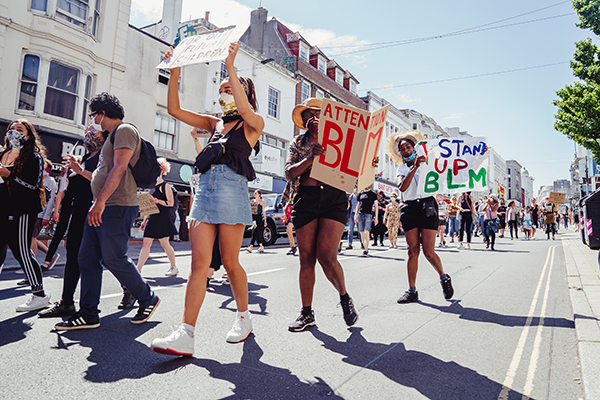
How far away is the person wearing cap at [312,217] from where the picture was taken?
340 centimetres

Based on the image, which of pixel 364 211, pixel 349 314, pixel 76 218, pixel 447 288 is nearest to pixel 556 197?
pixel 364 211

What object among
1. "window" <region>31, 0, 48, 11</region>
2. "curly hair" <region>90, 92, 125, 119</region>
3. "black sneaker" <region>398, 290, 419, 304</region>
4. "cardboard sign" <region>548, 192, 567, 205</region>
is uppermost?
"window" <region>31, 0, 48, 11</region>

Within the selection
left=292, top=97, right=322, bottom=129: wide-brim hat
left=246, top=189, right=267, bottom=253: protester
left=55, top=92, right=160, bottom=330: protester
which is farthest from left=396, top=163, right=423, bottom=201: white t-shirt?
left=246, top=189, right=267, bottom=253: protester

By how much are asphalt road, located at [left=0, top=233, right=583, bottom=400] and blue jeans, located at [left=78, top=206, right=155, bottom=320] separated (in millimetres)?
303

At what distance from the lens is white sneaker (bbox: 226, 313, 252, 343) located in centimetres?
293

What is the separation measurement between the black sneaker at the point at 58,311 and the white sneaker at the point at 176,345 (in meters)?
1.70

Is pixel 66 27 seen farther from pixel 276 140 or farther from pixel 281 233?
pixel 276 140

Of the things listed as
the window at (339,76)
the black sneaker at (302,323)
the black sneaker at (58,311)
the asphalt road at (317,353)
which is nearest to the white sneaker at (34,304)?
the asphalt road at (317,353)

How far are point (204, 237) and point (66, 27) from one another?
553 inches

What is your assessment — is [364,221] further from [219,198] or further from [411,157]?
[219,198]

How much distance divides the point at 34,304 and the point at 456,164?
5022 millimetres

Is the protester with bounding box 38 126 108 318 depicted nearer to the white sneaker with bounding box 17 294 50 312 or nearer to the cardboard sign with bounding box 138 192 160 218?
the white sneaker with bounding box 17 294 50 312

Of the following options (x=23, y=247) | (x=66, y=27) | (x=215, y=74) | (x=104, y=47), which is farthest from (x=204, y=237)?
(x=215, y=74)

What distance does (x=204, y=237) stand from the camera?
2785mm
